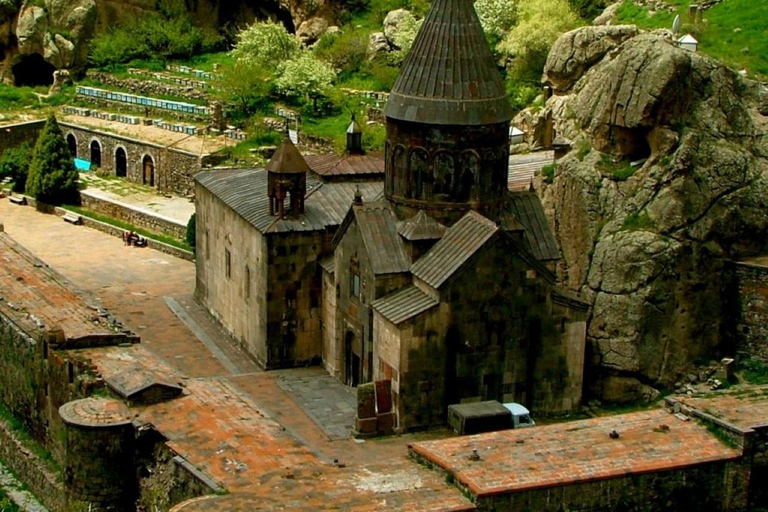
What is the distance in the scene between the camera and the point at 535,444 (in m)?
27.5

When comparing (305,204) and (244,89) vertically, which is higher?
(244,89)

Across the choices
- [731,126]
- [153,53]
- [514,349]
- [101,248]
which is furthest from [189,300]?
[153,53]

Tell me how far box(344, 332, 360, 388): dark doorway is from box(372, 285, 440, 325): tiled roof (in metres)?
2.41

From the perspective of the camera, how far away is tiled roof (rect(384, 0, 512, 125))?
31.6 metres

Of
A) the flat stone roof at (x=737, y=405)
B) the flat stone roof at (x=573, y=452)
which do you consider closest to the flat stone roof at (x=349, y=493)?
the flat stone roof at (x=573, y=452)

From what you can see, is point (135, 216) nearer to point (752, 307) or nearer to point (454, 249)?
point (454, 249)

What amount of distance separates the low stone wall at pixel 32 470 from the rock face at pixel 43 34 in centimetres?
3279

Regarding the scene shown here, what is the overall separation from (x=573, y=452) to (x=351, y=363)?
26.6ft

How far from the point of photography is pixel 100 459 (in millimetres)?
29484

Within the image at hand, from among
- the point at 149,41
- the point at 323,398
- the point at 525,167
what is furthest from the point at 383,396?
the point at 149,41

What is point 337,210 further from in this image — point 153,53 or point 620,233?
point 153,53

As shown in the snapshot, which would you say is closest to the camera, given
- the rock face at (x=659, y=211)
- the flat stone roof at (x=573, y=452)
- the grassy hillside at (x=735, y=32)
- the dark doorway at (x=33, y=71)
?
the flat stone roof at (x=573, y=452)

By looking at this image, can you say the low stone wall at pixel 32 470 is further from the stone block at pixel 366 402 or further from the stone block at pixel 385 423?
the stone block at pixel 385 423

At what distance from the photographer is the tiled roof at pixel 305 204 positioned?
35.1m
